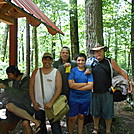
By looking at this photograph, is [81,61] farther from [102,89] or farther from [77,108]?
[77,108]

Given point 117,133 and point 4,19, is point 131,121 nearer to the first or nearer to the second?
point 117,133

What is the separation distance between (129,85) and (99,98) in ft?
2.28

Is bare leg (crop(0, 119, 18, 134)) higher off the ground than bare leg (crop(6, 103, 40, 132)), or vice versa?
bare leg (crop(6, 103, 40, 132))

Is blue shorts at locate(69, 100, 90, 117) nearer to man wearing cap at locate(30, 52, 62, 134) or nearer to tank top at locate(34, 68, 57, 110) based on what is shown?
man wearing cap at locate(30, 52, 62, 134)

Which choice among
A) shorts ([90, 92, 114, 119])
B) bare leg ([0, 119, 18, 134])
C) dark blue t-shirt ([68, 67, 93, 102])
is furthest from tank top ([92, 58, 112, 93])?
bare leg ([0, 119, 18, 134])

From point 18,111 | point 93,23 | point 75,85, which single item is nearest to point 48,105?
point 18,111

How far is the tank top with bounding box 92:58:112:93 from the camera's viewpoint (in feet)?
11.7

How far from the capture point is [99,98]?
3600 mm

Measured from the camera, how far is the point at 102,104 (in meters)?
3.60

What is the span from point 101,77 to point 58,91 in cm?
100

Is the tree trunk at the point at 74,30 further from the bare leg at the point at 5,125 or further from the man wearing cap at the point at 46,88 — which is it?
the bare leg at the point at 5,125

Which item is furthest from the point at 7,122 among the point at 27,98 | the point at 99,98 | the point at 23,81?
the point at 99,98

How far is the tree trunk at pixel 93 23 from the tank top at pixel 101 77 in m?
1.34

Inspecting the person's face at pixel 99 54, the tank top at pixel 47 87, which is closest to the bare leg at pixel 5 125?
the tank top at pixel 47 87
